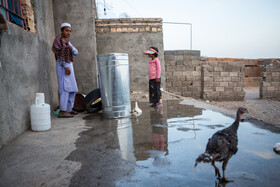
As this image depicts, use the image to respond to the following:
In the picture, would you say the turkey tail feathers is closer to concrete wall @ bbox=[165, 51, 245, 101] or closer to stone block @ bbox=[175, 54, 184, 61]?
concrete wall @ bbox=[165, 51, 245, 101]

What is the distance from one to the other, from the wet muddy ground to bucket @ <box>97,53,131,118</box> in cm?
46

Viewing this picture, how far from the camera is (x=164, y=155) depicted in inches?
91.3

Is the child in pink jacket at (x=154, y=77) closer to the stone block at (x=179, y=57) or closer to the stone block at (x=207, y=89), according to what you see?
the stone block at (x=179, y=57)

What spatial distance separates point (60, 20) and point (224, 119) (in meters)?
6.04

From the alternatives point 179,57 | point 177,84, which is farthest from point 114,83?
point 179,57

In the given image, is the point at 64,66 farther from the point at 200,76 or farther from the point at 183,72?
the point at 200,76

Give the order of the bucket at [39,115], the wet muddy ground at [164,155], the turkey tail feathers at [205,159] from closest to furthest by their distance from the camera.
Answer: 1. the turkey tail feathers at [205,159]
2. the wet muddy ground at [164,155]
3. the bucket at [39,115]

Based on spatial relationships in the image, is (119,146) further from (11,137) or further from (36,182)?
(11,137)

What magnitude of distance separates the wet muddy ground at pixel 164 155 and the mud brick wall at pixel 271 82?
9.74 metres

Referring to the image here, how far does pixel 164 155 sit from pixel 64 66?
2.95 meters

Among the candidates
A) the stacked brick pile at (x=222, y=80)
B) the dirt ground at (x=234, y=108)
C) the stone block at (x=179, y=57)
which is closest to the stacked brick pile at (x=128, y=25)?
the stone block at (x=179, y=57)

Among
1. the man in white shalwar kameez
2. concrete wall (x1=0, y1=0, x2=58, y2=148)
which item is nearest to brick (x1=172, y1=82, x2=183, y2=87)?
the man in white shalwar kameez

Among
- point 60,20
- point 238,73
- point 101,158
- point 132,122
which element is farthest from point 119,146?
point 238,73

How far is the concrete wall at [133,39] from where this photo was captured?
8766mm
